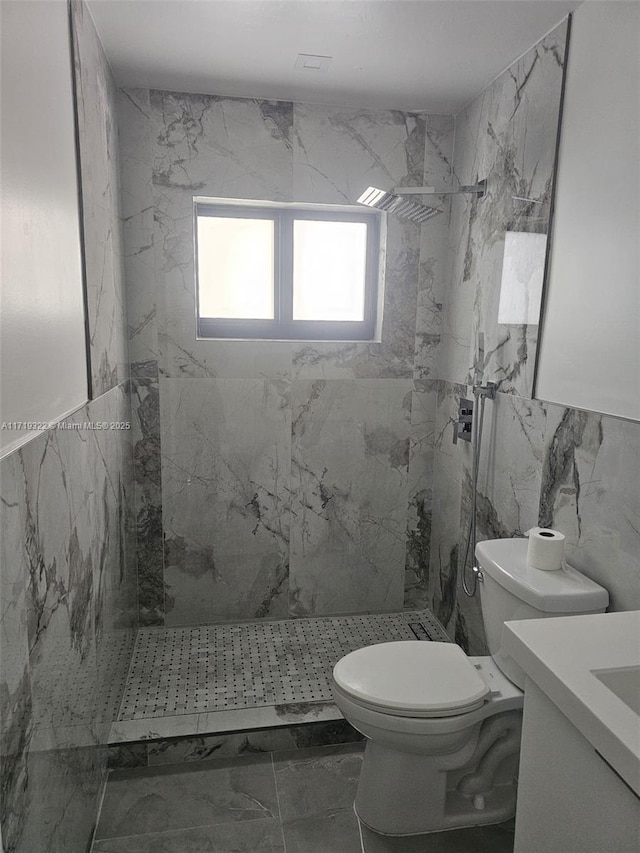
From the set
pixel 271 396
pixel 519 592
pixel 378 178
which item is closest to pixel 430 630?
pixel 519 592

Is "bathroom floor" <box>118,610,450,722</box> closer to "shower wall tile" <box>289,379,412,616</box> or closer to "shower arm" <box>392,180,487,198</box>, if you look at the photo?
"shower wall tile" <box>289,379,412,616</box>

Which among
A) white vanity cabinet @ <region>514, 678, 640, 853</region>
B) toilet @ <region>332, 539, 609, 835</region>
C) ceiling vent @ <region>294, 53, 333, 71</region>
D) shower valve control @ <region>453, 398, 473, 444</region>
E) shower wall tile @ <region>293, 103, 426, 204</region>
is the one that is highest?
ceiling vent @ <region>294, 53, 333, 71</region>

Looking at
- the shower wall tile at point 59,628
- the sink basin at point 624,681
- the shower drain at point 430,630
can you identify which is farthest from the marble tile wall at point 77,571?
the shower drain at point 430,630

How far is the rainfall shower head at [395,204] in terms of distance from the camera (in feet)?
6.75

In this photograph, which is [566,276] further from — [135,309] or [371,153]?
[135,309]

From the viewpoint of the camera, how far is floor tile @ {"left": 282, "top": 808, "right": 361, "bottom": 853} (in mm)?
1733

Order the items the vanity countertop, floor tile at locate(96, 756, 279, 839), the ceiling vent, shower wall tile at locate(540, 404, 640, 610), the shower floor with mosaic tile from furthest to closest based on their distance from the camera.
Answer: the shower floor with mosaic tile
the ceiling vent
floor tile at locate(96, 756, 279, 839)
shower wall tile at locate(540, 404, 640, 610)
the vanity countertop

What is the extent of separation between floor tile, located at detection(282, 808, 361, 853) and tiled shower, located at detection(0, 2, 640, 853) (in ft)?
1.07

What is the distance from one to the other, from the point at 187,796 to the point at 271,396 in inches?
60.7

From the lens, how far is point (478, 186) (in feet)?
7.46

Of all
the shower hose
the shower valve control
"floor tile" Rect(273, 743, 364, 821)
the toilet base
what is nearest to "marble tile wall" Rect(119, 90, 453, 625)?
the shower valve control

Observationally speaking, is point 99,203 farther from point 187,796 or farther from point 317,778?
point 317,778

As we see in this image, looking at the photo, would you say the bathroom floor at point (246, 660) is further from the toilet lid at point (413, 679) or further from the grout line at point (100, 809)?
the toilet lid at point (413, 679)

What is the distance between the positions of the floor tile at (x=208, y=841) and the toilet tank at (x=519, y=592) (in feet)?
2.85
